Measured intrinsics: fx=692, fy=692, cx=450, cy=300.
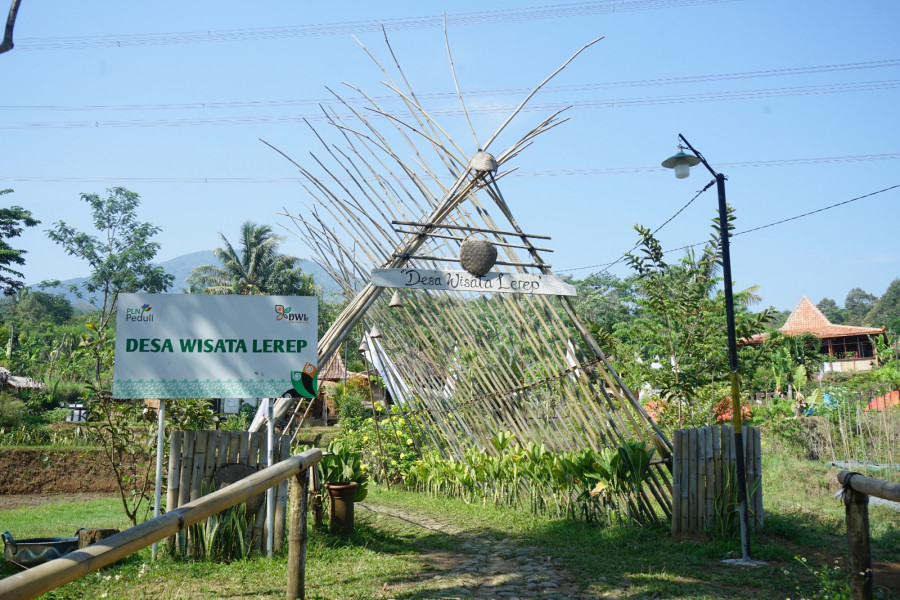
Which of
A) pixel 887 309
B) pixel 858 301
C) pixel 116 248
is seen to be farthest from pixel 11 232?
pixel 858 301

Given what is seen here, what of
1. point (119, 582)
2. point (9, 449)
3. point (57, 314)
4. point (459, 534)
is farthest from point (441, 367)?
point (57, 314)

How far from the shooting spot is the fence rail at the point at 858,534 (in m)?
3.36

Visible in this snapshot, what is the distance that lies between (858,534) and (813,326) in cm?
3562

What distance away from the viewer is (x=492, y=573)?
491cm

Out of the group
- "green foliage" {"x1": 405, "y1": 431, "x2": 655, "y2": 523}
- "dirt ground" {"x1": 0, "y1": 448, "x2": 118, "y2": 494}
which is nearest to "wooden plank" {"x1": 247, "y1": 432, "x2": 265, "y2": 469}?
"green foliage" {"x1": 405, "y1": 431, "x2": 655, "y2": 523}

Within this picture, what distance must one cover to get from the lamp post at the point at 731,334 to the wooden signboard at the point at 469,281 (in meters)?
1.31

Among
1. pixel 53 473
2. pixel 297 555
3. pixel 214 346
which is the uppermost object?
pixel 214 346

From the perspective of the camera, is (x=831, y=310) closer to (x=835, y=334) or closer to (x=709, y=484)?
(x=835, y=334)

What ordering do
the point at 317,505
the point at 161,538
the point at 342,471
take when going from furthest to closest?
the point at 342,471 → the point at 317,505 → the point at 161,538

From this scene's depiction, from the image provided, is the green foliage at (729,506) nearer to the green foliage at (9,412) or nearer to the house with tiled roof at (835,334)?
the green foliage at (9,412)

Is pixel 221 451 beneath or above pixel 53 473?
above

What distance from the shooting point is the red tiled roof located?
33.4 metres

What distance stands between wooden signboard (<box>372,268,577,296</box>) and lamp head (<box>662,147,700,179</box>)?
136 cm

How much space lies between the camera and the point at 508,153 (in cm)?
688
